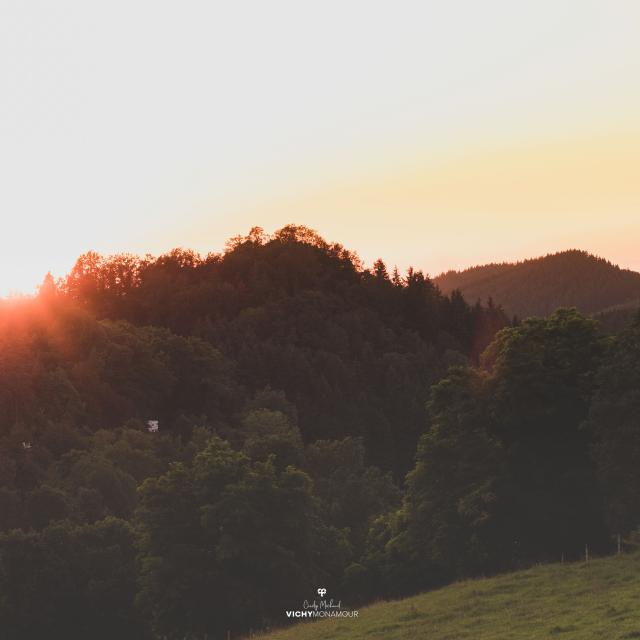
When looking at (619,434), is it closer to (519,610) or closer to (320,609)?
(519,610)

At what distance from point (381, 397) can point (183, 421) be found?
40.7 metres

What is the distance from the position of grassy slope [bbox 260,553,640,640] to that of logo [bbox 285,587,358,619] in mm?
3577

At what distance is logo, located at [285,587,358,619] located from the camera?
7313 centimetres

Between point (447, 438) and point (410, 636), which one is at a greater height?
point (447, 438)

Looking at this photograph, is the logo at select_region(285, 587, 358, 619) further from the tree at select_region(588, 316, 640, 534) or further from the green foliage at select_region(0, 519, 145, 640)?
the tree at select_region(588, 316, 640, 534)

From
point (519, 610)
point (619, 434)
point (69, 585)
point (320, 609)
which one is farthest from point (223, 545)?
point (619, 434)

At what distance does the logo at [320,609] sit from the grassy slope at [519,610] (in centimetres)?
358

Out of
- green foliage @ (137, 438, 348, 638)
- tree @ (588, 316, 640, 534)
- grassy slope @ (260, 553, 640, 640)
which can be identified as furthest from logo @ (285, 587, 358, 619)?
tree @ (588, 316, 640, 534)

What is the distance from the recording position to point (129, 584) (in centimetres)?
8412

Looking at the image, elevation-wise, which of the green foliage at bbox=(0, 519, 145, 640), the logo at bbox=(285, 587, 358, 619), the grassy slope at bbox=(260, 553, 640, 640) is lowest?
the logo at bbox=(285, 587, 358, 619)

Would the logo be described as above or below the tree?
below

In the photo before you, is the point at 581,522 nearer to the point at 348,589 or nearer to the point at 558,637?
the point at 348,589

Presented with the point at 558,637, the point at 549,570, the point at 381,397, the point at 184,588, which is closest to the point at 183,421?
the point at 381,397

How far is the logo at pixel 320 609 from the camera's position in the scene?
2879 inches
